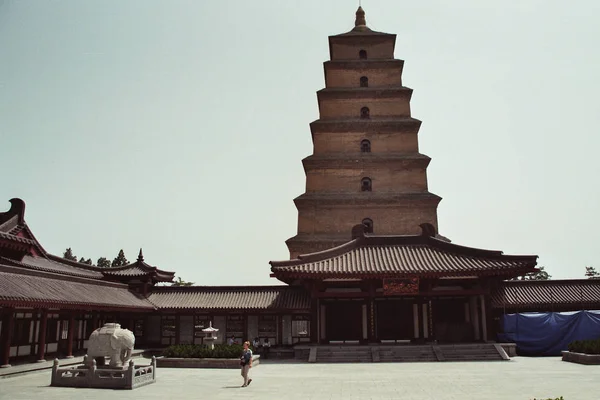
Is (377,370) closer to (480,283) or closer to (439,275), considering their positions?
(439,275)

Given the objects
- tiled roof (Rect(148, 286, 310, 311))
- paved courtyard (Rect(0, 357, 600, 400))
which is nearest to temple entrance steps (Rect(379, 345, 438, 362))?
paved courtyard (Rect(0, 357, 600, 400))

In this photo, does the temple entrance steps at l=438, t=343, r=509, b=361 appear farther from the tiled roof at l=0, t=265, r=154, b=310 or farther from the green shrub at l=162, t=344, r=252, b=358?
the tiled roof at l=0, t=265, r=154, b=310

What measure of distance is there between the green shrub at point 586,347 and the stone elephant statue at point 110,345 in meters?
16.4

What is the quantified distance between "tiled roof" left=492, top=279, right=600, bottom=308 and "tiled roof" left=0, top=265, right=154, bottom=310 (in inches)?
701

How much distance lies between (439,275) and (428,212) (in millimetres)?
8468

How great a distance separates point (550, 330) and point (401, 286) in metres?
6.90

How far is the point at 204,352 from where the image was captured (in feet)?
71.3

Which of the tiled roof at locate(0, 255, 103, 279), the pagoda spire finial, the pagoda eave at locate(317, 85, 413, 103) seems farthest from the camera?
the pagoda spire finial

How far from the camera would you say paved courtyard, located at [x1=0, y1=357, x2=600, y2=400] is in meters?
13.2

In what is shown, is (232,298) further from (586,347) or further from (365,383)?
(586,347)

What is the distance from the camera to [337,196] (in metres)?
32.2

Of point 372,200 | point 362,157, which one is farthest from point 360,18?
point 372,200

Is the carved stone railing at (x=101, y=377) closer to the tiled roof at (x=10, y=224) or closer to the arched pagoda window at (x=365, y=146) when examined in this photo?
the tiled roof at (x=10, y=224)

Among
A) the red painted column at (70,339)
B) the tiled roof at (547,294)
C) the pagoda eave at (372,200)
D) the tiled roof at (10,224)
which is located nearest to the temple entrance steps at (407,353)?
the tiled roof at (547,294)
